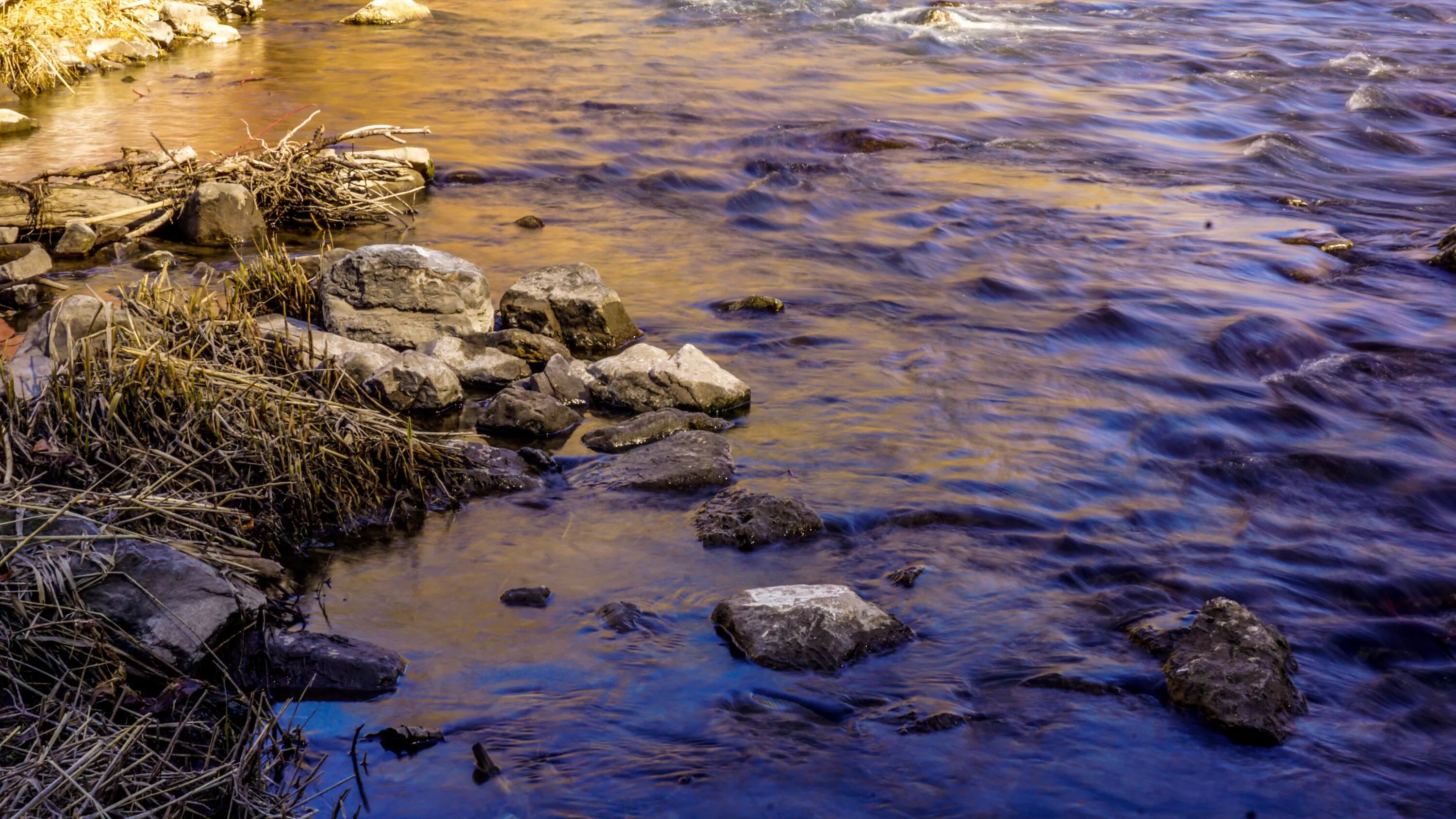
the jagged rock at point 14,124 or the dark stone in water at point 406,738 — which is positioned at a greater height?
the jagged rock at point 14,124

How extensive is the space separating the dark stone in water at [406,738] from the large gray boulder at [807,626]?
103 centimetres

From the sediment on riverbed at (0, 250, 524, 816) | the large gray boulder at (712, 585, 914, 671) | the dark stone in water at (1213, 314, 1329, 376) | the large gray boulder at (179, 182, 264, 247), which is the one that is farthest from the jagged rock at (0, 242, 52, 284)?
the dark stone in water at (1213, 314, 1329, 376)

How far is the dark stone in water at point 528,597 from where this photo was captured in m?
4.14

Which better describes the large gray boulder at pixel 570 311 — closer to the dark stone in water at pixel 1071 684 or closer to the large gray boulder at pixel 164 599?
the large gray boulder at pixel 164 599

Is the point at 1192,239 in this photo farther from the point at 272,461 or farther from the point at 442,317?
the point at 272,461

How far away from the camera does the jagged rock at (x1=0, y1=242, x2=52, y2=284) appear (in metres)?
7.00

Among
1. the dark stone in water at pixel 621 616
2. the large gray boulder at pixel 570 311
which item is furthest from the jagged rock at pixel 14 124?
the dark stone in water at pixel 621 616

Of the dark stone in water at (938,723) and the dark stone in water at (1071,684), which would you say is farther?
the dark stone in water at (1071,684)

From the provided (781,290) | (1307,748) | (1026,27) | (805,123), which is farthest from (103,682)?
(1026,27)

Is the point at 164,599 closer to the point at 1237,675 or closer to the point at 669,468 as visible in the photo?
the point at 669,468

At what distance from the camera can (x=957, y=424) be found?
19.3 ft

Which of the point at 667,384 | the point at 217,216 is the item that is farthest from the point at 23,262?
the point at 667,384

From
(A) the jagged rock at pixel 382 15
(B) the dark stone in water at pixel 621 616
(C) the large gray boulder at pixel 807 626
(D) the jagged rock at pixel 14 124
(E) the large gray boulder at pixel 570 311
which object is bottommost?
(B) the dark stone in water at pixel 621 616

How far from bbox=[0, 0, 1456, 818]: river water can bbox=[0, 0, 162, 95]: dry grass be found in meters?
0.51
